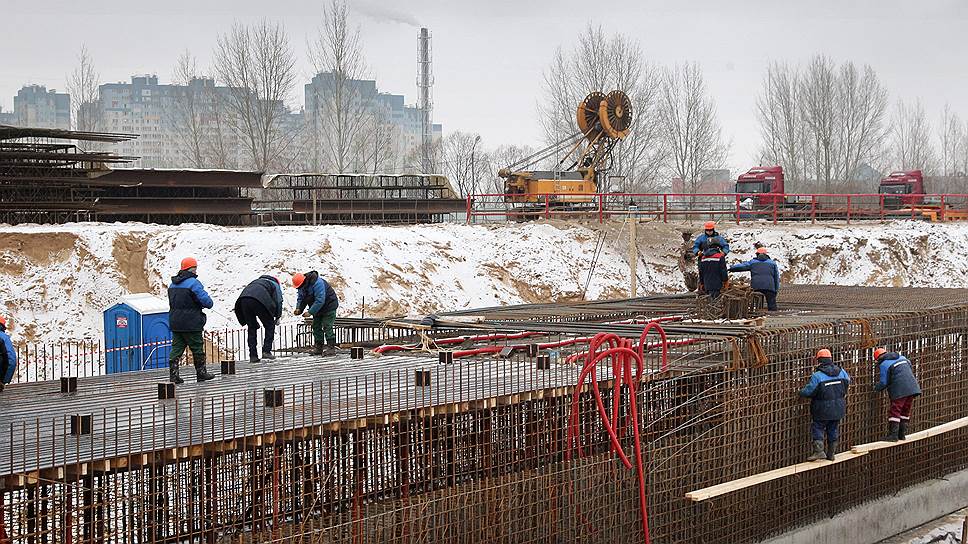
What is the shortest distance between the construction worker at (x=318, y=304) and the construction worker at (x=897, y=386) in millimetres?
7099

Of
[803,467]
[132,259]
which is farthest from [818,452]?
[132,259]

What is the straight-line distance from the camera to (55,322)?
24.6 metres

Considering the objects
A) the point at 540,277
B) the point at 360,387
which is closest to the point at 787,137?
the point at 540,277

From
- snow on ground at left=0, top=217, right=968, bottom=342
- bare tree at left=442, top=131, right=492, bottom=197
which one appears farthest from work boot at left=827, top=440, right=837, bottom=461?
bare tree at left=442, top=131, right=492, bottom=197

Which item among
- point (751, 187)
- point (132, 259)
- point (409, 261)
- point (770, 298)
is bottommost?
point (770, 298)

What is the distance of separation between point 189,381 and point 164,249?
1635cm

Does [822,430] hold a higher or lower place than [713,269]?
lower

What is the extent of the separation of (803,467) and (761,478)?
0.96 m

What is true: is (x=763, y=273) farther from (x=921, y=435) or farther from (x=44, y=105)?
(x=44, y=105)

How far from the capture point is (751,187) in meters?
Answer: 47.2

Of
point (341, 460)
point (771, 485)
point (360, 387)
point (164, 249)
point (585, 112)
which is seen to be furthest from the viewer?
point (585, 112)

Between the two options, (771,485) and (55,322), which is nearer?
(771,485)

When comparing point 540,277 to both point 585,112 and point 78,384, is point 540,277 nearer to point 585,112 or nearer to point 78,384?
point 585,112

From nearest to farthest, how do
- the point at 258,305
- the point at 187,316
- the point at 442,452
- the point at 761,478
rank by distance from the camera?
the point at 442,452, the point at 187,316, the point at 761,478, the point at 258,305
